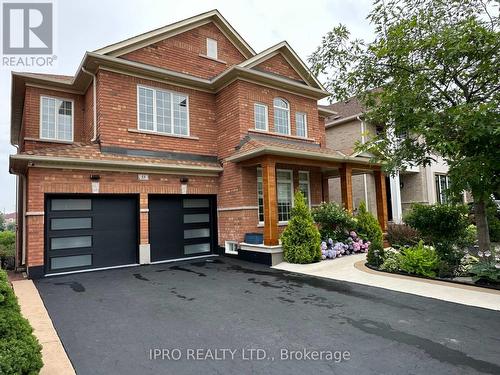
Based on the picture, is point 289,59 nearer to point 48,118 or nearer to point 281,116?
point 281,116

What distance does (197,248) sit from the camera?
11773 mm

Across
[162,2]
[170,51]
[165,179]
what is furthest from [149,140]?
[162,2]

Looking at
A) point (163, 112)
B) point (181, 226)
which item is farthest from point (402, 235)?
point (163, 112)

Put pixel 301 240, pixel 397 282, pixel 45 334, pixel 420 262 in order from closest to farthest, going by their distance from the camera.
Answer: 1. pixel 45 334
2. pixel 397 282
3. pixel 420 262
4. pixel 301 240

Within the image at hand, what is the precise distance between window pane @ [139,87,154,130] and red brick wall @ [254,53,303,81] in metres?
4.20

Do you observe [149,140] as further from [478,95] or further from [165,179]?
[478,95]

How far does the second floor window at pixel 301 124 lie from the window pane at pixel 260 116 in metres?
1.68

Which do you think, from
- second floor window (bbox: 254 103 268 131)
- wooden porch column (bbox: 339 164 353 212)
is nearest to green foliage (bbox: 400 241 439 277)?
wooden porch column (bbox: 339 164 353 212)

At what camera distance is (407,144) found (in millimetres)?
7289

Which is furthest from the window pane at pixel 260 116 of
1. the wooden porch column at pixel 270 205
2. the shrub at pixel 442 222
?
the shrub at pixel 442 222

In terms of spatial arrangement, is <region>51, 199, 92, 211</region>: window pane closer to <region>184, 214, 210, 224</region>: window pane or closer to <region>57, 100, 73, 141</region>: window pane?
<region>184, 214, 210, 224</region>: window pane

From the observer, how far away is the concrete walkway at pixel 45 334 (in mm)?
3482

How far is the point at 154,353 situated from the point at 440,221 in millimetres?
8248

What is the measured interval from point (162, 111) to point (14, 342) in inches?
375
